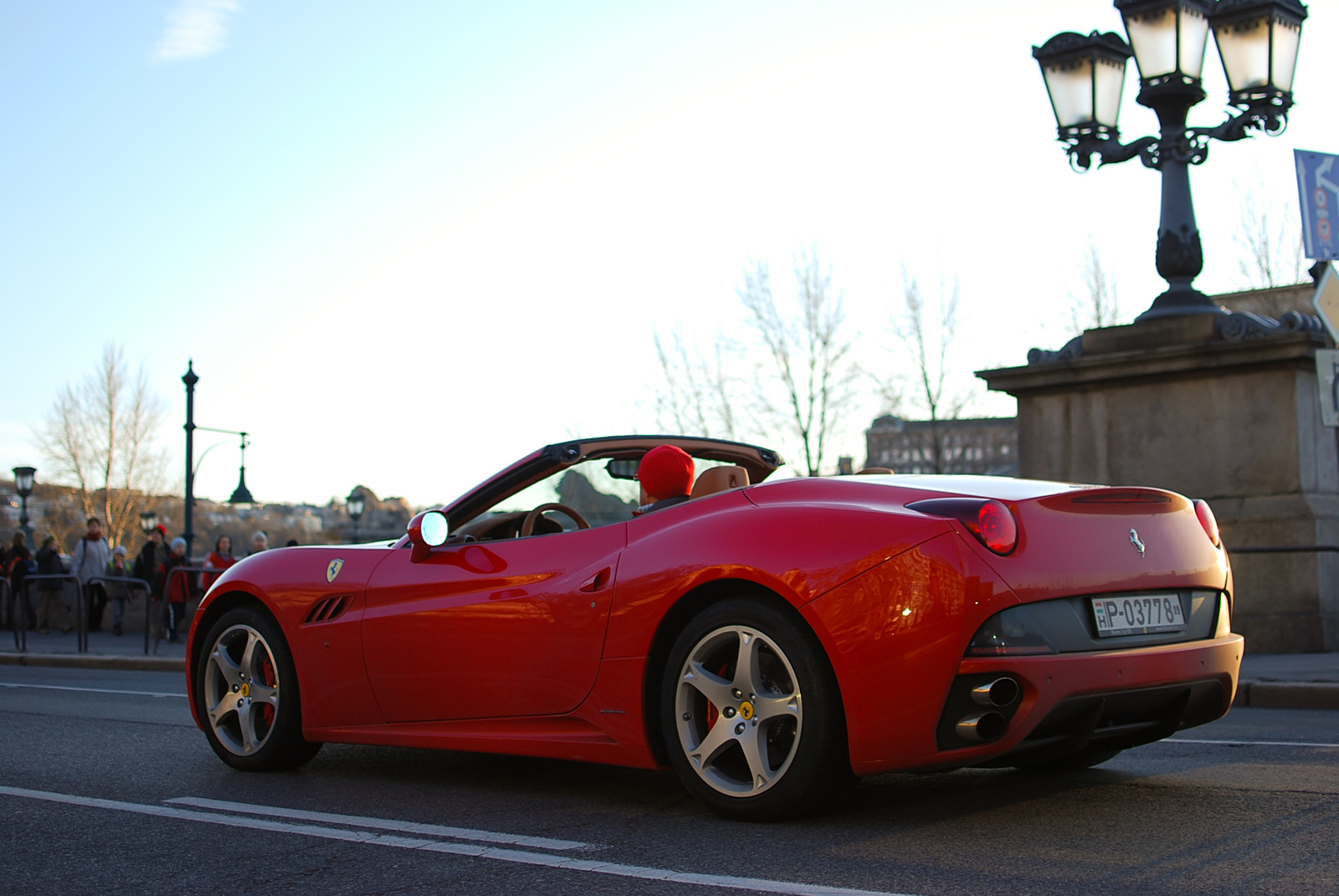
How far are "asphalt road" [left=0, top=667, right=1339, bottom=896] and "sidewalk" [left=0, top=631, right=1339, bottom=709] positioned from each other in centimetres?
179

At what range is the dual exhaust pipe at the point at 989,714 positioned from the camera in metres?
3.89

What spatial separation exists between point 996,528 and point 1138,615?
1.93 feet

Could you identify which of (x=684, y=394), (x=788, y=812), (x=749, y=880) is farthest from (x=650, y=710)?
(x=684, y=394)

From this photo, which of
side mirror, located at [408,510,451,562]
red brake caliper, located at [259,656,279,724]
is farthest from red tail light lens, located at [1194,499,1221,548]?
red brake caliper, located at [259,656,279,724]

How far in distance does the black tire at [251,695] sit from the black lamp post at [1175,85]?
7875 mm

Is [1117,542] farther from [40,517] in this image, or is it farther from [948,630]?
[40,517]

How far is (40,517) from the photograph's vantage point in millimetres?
80312

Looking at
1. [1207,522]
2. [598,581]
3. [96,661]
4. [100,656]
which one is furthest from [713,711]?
[100,656]

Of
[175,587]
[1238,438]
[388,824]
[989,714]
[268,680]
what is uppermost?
[1238,438]

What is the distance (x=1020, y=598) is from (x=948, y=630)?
0.24 meters

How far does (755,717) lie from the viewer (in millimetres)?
4227

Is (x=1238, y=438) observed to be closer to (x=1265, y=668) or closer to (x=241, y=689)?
(x=1265, y=668)

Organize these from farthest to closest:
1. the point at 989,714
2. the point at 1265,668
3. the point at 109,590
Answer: the point at 109,590
the point at 1265,668
the point at 989,714

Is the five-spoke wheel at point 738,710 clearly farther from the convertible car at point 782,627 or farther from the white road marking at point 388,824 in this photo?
the white road marking at point 388,824
